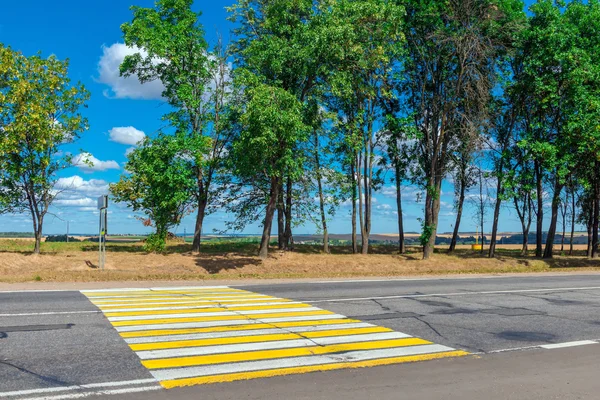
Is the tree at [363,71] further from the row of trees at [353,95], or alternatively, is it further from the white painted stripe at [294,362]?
the white painted stripe at [294,362]

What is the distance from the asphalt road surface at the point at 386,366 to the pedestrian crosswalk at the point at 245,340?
0.85 feet

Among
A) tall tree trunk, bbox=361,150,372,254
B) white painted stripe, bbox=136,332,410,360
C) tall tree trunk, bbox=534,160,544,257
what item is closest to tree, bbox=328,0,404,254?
tall tree trunk, bbox=361,150,372,254

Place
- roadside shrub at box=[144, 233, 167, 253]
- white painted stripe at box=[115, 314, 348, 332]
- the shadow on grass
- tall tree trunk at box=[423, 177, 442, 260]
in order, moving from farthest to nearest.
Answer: tall tree trunk at box=[423, 177, 442, 260] → roadside shrub at box=[144, 233, 167, 253] → the shadow on grass → white painted stripe at box=[115, 314, 348, 332]

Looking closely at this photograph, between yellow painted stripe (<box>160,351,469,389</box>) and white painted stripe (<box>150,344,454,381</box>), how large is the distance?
0.41 feet

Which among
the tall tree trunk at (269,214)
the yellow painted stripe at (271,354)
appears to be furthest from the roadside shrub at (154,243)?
the yellow painted stripe at (271,354)

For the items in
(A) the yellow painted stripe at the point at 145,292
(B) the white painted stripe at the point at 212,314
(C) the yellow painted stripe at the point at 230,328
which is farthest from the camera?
(A) the yellow painted stripe at the point at 145,292

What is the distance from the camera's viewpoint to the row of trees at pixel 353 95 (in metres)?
24.9

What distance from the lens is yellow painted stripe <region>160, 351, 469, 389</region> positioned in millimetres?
6090

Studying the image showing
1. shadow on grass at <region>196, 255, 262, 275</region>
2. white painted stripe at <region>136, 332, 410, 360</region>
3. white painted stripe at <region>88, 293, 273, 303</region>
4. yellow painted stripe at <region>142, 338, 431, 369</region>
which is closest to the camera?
yellow painted stripe at <region>142, 338, 431, 369</region>

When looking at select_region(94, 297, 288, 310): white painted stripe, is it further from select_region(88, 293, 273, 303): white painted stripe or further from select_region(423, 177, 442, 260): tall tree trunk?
select_region(423, 177, 442, 260): tall tree trunk

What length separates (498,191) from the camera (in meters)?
32.7

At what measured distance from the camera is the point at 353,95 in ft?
97.8

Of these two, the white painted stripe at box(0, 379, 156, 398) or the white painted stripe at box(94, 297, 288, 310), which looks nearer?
the white painted stripe at box(0, 379, 156, 398)

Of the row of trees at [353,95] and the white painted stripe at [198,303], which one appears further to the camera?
the row of trees at [353,95]
